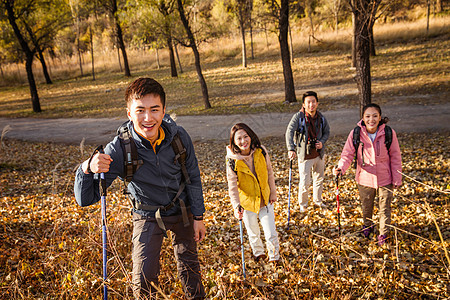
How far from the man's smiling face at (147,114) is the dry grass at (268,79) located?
1309 centimetres

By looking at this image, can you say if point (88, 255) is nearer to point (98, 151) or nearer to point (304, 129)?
point (98, 151)

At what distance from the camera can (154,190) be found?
9.48 ft

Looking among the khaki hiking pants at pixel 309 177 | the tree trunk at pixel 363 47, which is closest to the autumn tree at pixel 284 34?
the tree trunk at pixel 363 47

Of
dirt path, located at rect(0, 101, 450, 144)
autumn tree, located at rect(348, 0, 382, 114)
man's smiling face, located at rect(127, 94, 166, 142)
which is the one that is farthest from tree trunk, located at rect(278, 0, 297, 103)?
man's smiling face, located at rect(127, 94, 166, 142)

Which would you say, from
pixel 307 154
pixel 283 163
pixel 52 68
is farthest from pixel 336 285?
pixel 52 68

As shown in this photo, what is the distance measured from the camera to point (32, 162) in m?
10.3

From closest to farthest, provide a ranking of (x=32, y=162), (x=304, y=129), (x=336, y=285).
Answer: (x=336, y=285)
(x=304, y=129)
(x=32, y=162)

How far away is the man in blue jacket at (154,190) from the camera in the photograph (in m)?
2.66

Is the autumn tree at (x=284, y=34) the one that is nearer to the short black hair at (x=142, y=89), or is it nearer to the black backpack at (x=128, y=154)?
the short black hair at (x=142, y=89)

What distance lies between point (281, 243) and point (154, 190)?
283 centimetres

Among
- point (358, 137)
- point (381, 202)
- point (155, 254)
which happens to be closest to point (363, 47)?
point (358, 137)

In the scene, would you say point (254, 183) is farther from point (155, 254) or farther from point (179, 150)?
point (155, 254)

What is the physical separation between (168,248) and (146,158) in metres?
2.46

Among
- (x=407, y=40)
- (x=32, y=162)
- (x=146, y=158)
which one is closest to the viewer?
(x=146, y=158)
